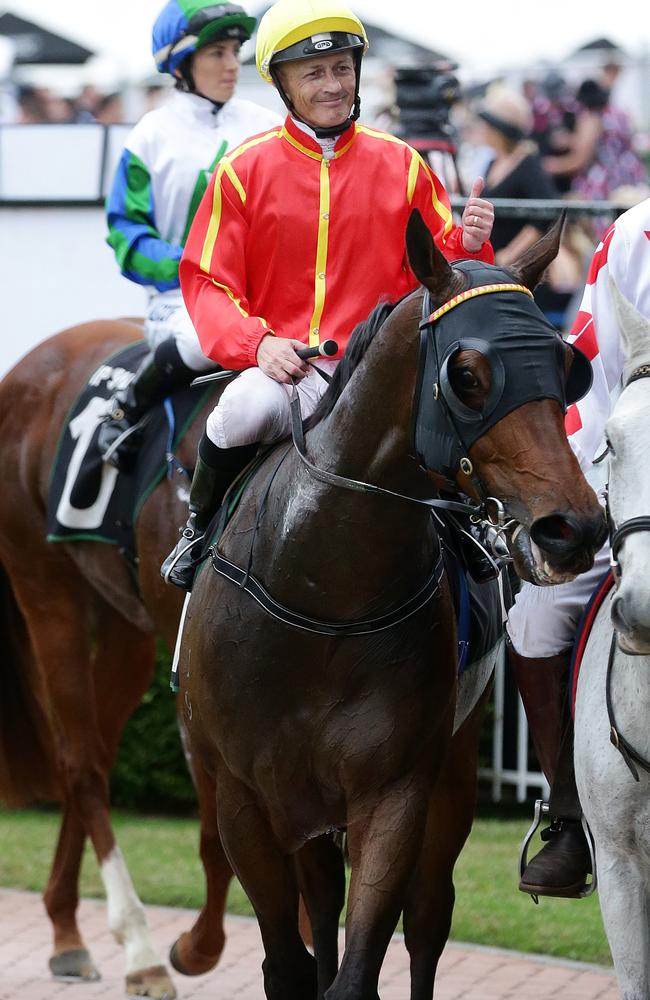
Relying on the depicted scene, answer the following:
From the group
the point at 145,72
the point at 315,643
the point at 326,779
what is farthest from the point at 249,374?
the point at 145,72

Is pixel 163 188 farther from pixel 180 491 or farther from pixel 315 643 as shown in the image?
pixel 315 643

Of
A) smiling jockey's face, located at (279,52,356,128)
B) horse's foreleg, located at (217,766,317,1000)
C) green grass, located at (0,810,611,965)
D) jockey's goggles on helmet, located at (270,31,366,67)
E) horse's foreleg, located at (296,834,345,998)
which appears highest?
jockey's goggles on helmet, located at (270,31,366,67)

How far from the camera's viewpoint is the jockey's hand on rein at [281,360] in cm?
421

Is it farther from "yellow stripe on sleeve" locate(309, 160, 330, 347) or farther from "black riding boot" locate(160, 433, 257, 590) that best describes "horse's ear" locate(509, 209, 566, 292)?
"black riding boot" locate(160, 433, 257, 590)

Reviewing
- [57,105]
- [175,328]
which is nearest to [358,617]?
[175,328]

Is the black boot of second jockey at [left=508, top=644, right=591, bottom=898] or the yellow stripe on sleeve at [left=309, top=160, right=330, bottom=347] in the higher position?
the yellow stripe on sleeve at [left=309, top=160, right=330, bottom=347]

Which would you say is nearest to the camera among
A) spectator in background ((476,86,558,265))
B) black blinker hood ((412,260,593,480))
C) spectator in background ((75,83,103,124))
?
black blinker hood ((412,260,593,480))

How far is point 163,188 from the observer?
20.5 feet

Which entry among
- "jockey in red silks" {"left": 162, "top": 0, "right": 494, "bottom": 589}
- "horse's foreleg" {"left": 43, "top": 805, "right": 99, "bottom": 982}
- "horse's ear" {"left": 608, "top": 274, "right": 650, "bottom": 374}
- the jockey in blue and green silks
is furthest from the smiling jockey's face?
"horse's foreleg" {"left": 43, "top": 805, "right": 99, "bottom": 982}

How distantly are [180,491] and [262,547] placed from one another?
170cm

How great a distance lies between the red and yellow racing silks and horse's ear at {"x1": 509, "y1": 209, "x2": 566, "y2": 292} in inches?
23.7

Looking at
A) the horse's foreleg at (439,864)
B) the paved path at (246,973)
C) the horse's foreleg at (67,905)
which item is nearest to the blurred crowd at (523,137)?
the horse's foreleg at (67,905)

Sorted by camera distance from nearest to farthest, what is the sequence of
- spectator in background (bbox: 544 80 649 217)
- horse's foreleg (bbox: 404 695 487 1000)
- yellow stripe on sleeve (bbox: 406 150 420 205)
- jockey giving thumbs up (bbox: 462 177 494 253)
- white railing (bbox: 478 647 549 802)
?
jockey giving thumbs up (bbox: 462 177 494 253)
yellow stripe on sleeve (bbox: 406 150 420 205)
horse's foreleg (bbox: 404 695 487 1000)
white railing (bbox: 478 647 549 802)
spectator in background (bbox: 544 80 649 217)

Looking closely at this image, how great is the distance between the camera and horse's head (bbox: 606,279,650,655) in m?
3.30
